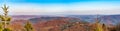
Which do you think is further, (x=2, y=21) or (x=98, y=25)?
(x=2, y=21)

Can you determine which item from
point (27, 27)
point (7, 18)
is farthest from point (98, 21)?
point (27, 27)

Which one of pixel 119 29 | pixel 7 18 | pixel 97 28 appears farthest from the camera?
pixel 119 29

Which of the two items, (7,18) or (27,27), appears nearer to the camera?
(7,18)

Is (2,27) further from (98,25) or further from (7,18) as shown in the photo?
(98,25)

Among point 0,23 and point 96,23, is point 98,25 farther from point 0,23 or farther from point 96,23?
point 0,23

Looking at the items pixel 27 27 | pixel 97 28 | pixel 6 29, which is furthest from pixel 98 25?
pixel 27 27

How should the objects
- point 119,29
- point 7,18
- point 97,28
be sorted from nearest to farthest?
point 97,28 < point 7,18 < point 119,29

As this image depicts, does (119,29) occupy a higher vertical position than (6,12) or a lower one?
lower

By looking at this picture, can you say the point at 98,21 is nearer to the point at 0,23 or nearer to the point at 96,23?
the point at 96,23

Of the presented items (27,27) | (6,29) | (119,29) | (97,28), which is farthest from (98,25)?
(27,27)
